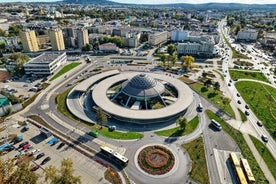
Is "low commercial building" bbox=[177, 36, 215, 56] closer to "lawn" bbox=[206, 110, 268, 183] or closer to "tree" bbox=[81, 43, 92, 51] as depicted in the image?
"tree" bbox=[81, 43, 92, 51]

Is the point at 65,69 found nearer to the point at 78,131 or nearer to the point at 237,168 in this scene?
the point at 78,131

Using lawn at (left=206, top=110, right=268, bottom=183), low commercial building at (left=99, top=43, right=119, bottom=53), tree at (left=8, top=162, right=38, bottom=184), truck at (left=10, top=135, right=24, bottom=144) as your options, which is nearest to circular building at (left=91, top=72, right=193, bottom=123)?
lawn at (left=206, top=110, right=268, bottom=183)

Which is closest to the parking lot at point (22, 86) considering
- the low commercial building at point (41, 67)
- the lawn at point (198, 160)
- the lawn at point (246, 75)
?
the low commercial building at point (41, 67)

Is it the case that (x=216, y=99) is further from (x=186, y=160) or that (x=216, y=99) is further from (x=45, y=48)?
(x=45, y=48)

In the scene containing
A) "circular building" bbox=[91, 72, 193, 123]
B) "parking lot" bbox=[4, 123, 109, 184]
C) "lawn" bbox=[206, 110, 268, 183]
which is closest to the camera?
"parking lot" bbox=[4, 123, 109, 184]

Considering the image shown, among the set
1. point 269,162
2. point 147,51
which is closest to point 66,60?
point 147,51
